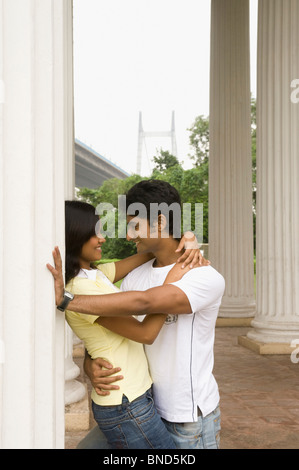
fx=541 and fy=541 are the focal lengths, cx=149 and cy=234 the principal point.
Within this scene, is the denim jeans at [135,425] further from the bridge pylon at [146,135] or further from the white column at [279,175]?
the bridge pylon at [146,135]

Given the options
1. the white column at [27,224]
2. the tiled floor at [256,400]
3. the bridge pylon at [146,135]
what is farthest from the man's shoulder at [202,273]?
the bridge pylon at [146,135]

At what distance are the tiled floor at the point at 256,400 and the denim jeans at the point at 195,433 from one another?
4039 mm

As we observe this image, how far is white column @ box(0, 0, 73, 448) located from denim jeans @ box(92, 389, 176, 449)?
0.87 metres

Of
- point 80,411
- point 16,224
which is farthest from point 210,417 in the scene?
point 80,411

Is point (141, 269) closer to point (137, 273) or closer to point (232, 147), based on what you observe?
point (137, 273)

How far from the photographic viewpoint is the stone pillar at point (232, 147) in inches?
847

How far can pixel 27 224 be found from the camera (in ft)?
8.87

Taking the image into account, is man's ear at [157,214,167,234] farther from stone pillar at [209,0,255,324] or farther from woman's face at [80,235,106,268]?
stone pillar at [209,0,255,324]

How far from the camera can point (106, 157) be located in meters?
84.5

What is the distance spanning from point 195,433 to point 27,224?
6.76 feet

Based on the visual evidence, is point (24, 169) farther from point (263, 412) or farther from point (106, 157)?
point (106, 157)

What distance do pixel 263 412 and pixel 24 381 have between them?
7.76 meters

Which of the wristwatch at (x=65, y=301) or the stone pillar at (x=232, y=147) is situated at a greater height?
the stone pillar at (x=232, y=147)
